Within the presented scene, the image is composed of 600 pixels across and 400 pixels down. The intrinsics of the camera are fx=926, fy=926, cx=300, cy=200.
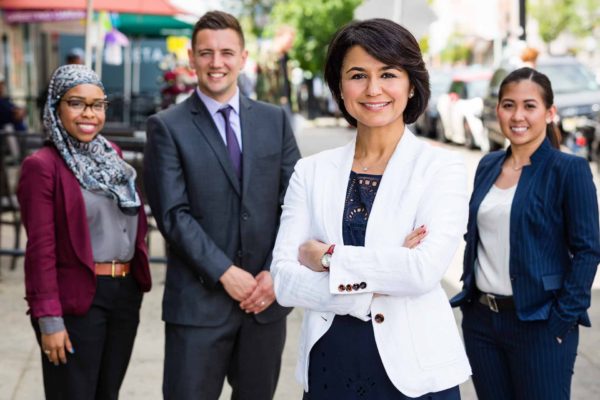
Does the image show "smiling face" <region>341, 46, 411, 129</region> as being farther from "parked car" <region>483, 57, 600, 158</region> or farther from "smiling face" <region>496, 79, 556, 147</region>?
"parked car" <region>483, 57, 600, 158</region>

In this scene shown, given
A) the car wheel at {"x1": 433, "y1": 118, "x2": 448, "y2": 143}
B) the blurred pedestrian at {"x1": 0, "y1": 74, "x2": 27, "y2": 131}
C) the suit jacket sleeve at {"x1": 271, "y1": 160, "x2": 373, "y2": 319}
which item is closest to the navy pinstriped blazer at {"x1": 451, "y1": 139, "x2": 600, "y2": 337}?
the suit jacket sleeve at {"x1": 271, "y1": 160, "x2": 373, "y2": 319}

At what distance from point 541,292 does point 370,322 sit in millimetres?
1145

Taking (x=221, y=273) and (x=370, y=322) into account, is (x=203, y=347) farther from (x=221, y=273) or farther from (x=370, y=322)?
(x=370, y=322)

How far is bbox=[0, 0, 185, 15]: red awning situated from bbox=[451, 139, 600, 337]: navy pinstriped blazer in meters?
10.8

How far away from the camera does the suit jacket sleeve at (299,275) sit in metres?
2.51

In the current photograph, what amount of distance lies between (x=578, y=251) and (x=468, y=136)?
19.6 meters

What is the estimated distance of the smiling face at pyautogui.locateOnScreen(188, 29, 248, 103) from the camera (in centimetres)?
368

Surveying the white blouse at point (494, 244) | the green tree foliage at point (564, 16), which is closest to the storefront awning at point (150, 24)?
the white blouse at point (494, 244)

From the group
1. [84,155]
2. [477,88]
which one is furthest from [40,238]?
[477,88]

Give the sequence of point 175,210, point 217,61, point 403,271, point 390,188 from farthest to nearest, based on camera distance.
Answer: point 217,61 → point 175,210 → point 390,188 → point 403,271

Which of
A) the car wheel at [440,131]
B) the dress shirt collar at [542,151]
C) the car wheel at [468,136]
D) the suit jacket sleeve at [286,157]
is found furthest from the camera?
the car wheel at [440,131]

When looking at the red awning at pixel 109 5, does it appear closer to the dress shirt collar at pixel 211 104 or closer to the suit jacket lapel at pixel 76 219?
the dress shirt collar at pixel 211 104

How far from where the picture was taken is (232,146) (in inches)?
146

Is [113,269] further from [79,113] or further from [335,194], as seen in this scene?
[335,194]
